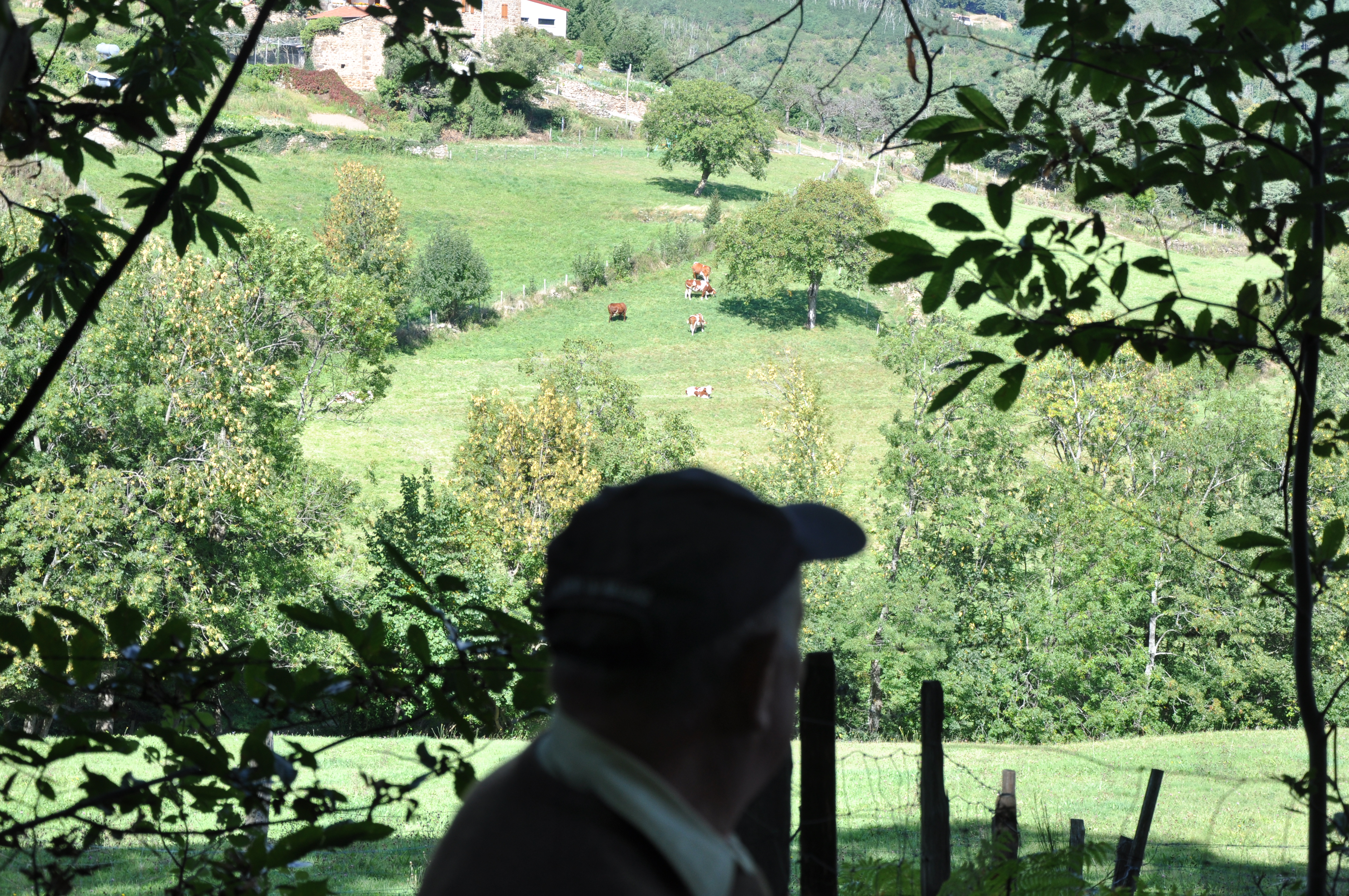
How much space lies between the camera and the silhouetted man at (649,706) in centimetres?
85

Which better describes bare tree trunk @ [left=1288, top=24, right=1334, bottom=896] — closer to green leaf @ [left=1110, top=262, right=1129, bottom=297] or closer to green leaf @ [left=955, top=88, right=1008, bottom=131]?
green leaf @ [left=1110, top=262, right=1129, bottom=297]

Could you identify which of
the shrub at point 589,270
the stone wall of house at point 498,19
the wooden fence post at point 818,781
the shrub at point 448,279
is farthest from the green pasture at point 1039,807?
the stone wall of house at point 498,19

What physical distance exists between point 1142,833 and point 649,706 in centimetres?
542

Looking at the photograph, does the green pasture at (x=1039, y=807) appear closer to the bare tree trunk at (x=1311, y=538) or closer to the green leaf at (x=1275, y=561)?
the green leaf at (x=1275, y=561)

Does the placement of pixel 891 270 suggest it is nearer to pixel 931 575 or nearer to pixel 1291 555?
pixel 1291 555

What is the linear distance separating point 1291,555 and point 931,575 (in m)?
28.6

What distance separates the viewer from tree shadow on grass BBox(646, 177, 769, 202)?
72250 mm

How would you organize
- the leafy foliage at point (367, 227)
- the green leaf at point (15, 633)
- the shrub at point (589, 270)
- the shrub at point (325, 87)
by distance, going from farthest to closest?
1. the shrub at point (325, 87)
2. the shrub at point (589, 270)
3. the leafy foliage at point (367, 227)
4. the green leaf at point (15, 633)

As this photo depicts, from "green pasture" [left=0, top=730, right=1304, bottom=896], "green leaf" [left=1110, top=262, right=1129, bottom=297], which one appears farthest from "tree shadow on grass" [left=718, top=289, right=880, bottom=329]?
"green leaf" [left=1110, top=262, right=1129, bottom=297]

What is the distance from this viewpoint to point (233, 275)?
28.3 meters

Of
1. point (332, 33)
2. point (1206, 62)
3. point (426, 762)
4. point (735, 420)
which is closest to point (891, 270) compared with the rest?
point (1206, 62)

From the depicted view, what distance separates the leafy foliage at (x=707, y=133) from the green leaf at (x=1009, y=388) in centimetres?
7066

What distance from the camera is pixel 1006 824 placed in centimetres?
461

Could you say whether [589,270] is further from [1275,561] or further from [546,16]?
[546,16]
